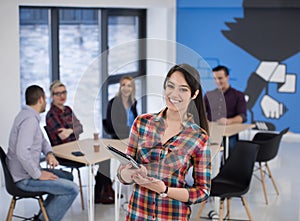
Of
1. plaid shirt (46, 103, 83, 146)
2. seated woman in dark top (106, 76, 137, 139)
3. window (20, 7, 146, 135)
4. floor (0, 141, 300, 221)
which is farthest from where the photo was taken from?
window (20, 7, 146, 135)

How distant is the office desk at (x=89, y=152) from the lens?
2.81 m

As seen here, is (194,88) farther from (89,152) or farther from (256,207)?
(256,207)

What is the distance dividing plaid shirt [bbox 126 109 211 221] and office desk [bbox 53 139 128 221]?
176 millimetres

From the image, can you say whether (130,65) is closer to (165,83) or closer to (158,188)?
(165,83)

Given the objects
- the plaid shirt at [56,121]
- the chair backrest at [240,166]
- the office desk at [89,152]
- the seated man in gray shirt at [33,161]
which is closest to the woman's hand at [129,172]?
the office desk at [89,152]

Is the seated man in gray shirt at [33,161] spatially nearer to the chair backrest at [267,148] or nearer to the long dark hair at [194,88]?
the chair backrest at [267,148]

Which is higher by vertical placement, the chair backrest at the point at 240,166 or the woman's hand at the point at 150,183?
the woman's hand at the point at 150,183

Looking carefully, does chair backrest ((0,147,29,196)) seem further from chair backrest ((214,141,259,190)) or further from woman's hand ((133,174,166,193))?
woman's hand ((133,174,166,193))

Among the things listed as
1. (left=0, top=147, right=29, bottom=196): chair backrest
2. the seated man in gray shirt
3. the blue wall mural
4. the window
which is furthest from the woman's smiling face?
the blue wall mural

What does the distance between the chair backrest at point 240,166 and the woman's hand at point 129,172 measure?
282 centimetres

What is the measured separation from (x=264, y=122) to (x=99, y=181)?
4084mm

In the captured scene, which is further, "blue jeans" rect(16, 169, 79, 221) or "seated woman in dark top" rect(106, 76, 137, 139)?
"blue jeans" rect(16, 169, 79, 221)

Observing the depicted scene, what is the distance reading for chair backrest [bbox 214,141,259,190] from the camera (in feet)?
17.2

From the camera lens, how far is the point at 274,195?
6695 millimetres
